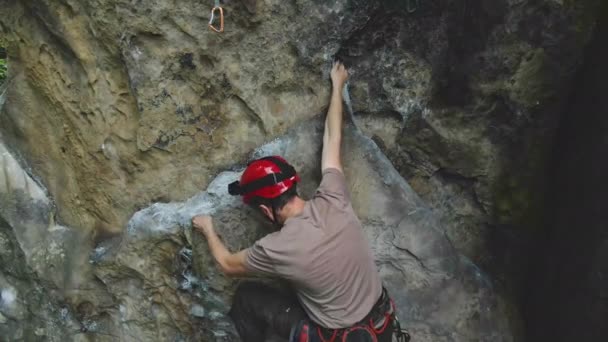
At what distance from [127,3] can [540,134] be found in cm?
244

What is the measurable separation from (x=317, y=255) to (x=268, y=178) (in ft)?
1.52

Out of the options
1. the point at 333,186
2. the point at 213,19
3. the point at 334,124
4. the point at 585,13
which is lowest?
the point at 333,186

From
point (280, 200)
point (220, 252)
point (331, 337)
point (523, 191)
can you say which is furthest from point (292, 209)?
point (523, 191)

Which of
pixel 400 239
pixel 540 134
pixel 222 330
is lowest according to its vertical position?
pixel 222 330

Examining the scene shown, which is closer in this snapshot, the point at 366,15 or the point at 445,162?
the point at 366,15

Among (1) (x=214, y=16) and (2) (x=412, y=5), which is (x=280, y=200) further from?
(2) (x=412, y=5)

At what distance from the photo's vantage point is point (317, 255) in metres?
2.83

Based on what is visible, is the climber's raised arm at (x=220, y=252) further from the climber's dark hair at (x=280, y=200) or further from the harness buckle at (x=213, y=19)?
the harness buckle at (x=213, y=19)

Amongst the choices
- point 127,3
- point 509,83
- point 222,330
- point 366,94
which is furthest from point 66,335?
point 509,83

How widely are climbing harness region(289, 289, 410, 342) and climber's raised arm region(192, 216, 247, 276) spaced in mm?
460

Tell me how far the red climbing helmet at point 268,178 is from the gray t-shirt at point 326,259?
0.17 meters

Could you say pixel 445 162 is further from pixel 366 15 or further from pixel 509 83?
pixel 366 15

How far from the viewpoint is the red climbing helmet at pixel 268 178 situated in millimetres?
2928

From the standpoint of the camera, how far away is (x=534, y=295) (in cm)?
350
